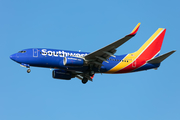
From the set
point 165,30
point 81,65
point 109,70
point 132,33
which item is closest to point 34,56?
point 81,65

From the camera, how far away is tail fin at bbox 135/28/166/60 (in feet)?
160

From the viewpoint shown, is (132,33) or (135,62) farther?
(135,62)

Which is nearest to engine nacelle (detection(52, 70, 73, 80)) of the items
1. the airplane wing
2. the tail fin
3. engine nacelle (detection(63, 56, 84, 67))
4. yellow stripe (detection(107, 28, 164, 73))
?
engine nacelle (detection(63, 56, 84, 67))

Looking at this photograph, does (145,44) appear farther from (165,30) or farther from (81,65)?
(81,65)

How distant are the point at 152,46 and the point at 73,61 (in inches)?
563

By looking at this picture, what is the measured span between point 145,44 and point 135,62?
14.4ft

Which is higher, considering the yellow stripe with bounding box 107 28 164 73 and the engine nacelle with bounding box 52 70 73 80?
the yellow stripe with bounding box 107 28 164 73

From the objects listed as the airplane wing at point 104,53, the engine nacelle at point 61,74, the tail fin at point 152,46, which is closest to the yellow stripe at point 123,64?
the tail fin at point 152,46

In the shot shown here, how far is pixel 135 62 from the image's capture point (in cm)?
4772

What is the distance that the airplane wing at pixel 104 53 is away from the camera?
123 ft

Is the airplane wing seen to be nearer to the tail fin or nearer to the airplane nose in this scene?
the tail fin

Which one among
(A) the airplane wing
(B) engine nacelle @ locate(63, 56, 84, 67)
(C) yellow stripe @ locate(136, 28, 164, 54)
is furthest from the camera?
(C) yellow stripe @ locate(136, 28, 164, 54)

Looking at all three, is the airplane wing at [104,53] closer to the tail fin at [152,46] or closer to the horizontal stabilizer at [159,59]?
the tail fin at [152,46]

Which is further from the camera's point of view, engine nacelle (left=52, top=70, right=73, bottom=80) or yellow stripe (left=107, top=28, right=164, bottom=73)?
engine nacelle (left=52, top=70, right=73, bottom=80)
